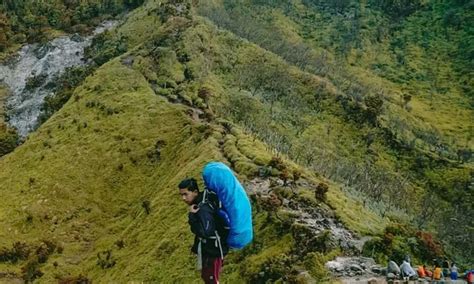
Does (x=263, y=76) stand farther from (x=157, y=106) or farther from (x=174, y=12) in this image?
(x=157, y=106)

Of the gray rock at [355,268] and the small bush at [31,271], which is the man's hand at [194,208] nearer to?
the gray rock at [355,268]

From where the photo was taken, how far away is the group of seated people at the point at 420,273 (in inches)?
888

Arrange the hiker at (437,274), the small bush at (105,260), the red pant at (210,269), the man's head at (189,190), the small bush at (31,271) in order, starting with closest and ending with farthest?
the man's head at (189,190) → the red pant at (210,269) → the hiker at (437,274) → the small bush at (105,260) → the small bush at (31,271)

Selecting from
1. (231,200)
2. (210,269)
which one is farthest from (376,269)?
(231,200)

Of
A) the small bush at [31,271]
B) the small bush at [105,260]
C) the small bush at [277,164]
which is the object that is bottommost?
the small bush at [31,271]

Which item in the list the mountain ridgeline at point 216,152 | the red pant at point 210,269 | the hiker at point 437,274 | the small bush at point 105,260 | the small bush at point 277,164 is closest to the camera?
the red pant at point 210,269

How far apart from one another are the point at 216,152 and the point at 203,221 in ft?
94.6

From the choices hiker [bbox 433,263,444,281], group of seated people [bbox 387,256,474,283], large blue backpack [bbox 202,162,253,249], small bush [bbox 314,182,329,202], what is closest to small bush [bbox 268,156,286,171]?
small bush [bbox 314,182,329,202]

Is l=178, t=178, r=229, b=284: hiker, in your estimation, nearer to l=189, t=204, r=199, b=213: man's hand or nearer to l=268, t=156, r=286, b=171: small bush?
l=189, t=204, r=199, b=213: man's hand

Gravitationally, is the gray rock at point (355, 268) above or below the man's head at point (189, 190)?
below

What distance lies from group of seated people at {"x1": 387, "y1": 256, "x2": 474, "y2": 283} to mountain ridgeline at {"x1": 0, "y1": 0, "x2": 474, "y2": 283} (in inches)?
101

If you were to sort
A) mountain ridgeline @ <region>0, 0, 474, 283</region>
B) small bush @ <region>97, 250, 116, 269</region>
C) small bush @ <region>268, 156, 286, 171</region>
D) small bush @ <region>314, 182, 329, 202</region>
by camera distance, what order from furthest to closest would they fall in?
small bush @ <region>97, 250, 116, 269</region>
small bush @ <region>268, 156, 286, 171</region>
small bush @ <region>314, 182, 329, 202</region>
mountain ridgeline @ <region>0, 0, 474, 283</region>

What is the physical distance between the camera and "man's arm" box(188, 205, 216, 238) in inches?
508

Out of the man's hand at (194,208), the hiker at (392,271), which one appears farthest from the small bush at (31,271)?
the man's hand at (194,208)
